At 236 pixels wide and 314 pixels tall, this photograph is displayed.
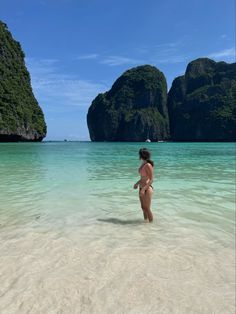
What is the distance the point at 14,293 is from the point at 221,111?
6404 inches

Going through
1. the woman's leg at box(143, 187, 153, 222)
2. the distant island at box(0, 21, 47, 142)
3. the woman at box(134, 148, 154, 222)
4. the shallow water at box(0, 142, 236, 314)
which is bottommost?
the shallow water at box(0, 142, 236, 314)

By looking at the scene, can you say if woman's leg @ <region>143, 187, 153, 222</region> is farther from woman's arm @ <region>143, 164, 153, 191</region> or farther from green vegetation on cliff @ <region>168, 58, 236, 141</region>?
green vegetation on cliff @ <region>168, 58, 236, 141</region>

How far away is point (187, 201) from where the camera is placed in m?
8.96

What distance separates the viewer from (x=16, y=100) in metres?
84.9

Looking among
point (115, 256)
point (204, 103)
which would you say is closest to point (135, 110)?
point (204, 103)

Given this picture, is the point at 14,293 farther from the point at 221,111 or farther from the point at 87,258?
the point at 221,111

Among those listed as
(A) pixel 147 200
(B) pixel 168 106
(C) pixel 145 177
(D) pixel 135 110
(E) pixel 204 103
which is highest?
(B) pixel 168 106

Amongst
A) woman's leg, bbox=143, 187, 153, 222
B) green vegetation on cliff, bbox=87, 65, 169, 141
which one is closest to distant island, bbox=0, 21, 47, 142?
woman's leg, bbox=143, 187, 153, 222

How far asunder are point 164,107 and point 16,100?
103 metres

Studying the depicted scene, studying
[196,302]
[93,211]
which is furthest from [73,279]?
[93,211]

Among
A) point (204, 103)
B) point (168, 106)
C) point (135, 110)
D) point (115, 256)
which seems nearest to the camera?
point (115, 256)

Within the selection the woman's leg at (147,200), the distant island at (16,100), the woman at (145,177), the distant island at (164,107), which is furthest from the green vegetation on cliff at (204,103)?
the woman at (145,177)

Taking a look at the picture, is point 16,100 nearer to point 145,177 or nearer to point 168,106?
point 145,177

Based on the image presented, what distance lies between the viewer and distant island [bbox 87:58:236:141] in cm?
16000
